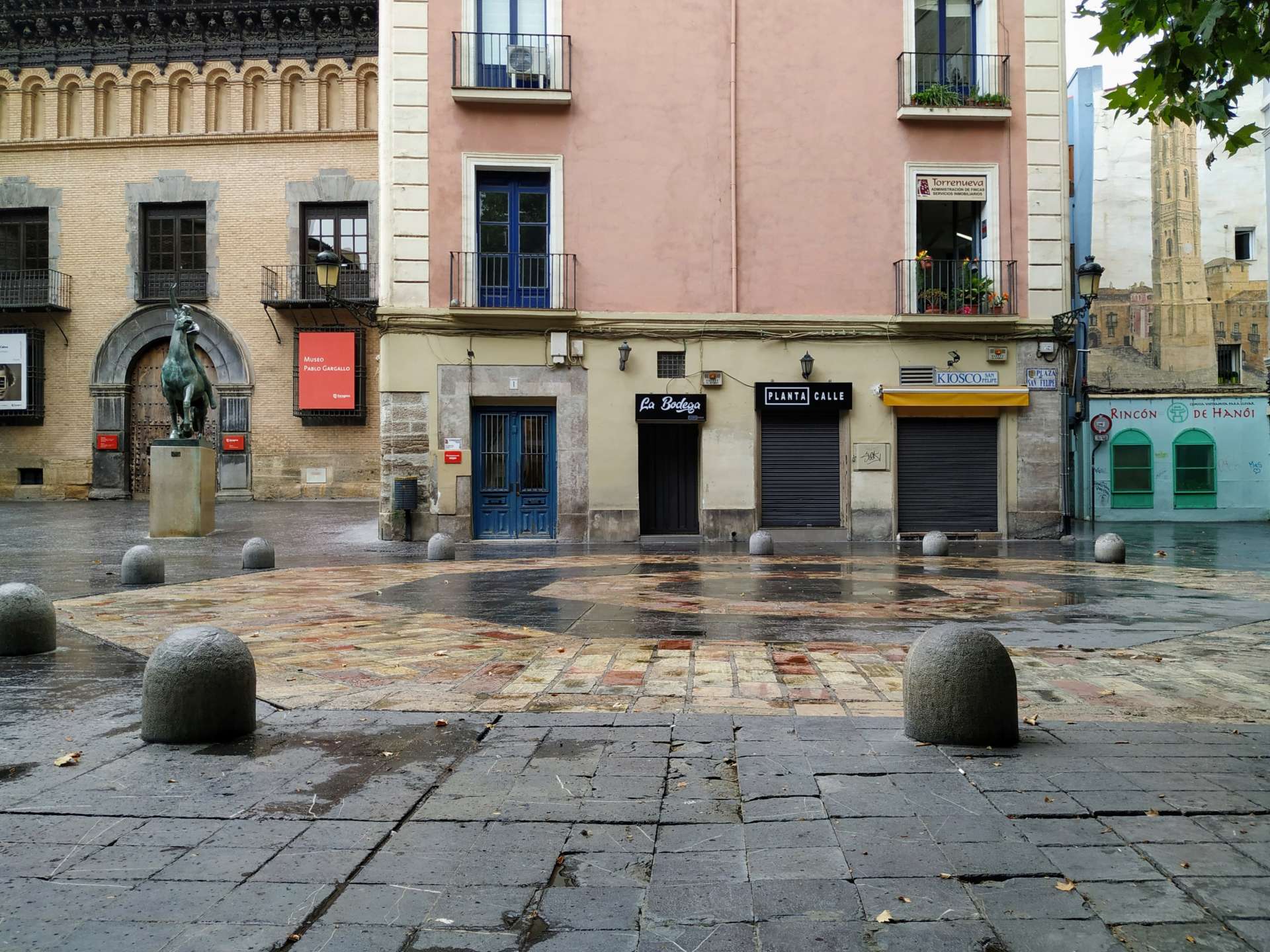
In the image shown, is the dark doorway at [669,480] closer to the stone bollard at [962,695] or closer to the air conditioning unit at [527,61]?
the air conditioning unit at [527,61]

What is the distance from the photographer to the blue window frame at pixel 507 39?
19.0 m

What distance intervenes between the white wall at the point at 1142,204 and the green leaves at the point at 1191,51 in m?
27.0

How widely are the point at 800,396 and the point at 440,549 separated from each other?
7.87 meters

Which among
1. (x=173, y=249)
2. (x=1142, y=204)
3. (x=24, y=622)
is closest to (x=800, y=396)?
(x=24, y=622)

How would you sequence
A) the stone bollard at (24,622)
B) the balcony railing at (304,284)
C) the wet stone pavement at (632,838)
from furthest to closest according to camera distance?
the balcony railing at (304,284) → the stone bollard at (24,622) → the wet stone pavement at (632,838)

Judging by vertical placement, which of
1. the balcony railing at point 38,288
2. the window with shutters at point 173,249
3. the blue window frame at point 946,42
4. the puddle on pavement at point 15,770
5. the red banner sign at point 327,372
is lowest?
the puddle on pavement at point 15,770

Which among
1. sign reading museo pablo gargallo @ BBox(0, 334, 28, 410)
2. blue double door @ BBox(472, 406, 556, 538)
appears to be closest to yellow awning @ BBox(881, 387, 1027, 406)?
blue double door @ BBox(472, 406, 556, 538)

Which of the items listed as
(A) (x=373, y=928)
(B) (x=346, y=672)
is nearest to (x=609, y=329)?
(B) (x=346, y=672)

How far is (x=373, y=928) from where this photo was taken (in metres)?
2.68

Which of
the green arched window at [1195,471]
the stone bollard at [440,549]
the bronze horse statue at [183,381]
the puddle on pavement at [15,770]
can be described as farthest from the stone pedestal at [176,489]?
the green arched window at [1195,471]

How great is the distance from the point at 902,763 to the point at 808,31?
18461mm

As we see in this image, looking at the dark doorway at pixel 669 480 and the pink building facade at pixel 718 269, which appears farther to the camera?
the dark doorway at pixel 669 480

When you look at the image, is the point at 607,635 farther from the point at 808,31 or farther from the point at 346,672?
→ the point at 808,31

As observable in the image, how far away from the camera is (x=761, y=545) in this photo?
16188mm
